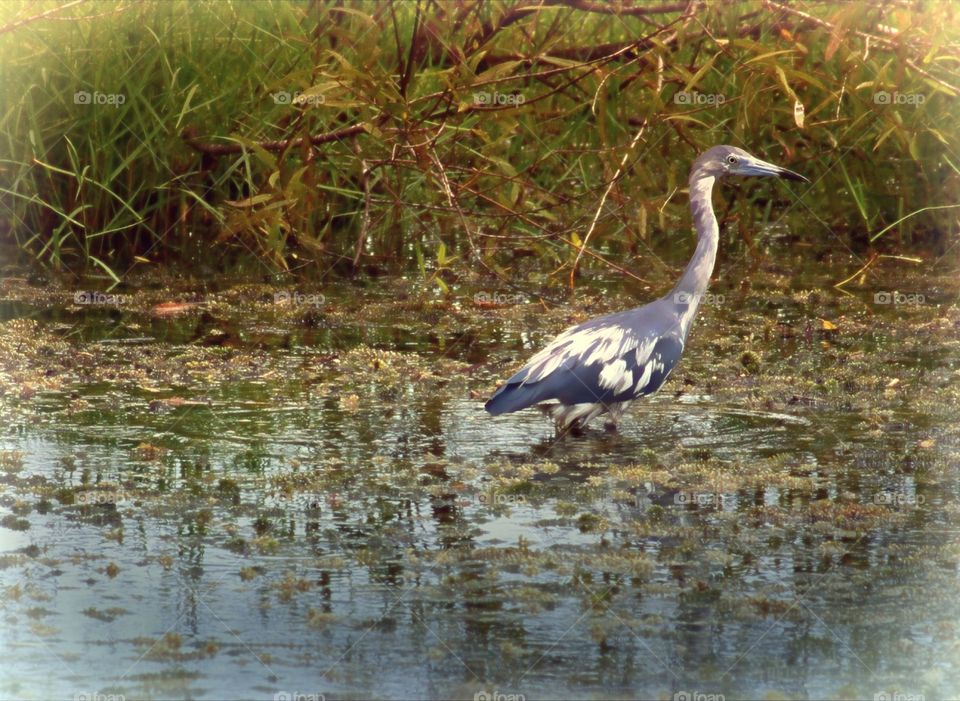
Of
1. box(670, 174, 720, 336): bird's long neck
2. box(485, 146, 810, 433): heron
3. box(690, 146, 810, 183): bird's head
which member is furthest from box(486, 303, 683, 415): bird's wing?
box(690, 146, 810, 183): bird's head

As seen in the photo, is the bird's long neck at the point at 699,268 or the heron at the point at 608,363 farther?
the bird's long neck at the point at 699,268

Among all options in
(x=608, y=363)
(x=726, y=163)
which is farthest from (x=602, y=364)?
(x=726, y=163)

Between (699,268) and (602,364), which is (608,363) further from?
(699,268)

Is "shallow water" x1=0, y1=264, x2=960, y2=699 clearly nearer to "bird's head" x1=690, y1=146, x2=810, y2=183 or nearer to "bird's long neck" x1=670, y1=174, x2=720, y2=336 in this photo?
"bird's long neck" x1=670, y1=174, x2=720, y2=336

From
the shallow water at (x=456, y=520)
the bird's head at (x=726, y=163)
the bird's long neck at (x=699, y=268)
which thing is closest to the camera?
the shallow water at (x=456, y=520)

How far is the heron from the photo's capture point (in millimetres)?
5730

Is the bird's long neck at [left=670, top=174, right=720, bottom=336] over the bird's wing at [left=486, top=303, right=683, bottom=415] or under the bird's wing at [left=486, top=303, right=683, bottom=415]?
over

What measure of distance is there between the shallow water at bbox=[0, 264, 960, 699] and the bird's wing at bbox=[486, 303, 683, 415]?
0.18 m

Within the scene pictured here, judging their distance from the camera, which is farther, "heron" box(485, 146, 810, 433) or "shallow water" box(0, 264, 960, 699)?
"heron" box(485, 146, 810, 433)

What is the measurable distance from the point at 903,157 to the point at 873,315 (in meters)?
1.73

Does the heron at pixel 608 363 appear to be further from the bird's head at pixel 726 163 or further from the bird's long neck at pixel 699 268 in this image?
the bird's head at pixel 726 163

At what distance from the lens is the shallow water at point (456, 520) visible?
3.49 m

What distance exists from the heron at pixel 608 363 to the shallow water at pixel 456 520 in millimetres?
145

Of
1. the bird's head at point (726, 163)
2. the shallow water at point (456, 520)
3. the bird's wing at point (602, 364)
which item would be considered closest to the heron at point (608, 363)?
the bird's wing at point (602, 364)
